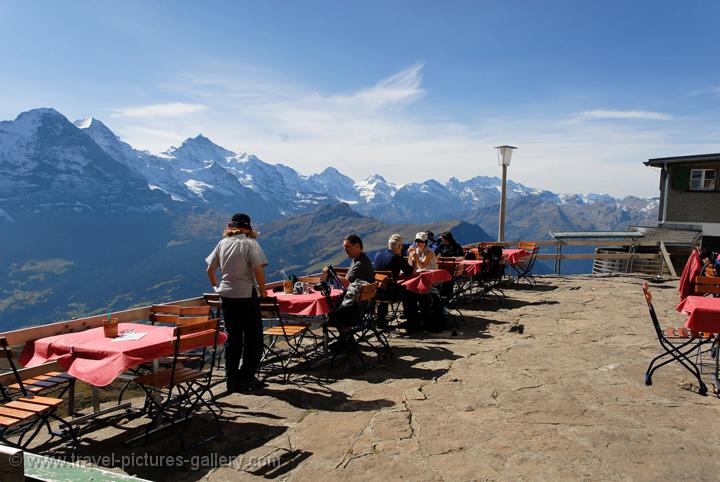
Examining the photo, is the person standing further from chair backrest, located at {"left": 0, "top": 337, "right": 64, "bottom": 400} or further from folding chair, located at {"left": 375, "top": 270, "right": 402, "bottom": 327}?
folding chair, located at {"left": 375, "top": 270, "right": 402, "bottom": 327}

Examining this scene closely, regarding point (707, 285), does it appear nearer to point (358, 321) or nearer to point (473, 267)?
point (358, 321)

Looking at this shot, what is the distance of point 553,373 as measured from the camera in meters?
5.80

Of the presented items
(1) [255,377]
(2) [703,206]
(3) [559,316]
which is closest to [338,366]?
(1) [255,377]

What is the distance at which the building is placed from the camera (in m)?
22.5

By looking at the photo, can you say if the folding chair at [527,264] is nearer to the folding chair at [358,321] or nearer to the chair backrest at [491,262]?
the chair backrest at [491,262]

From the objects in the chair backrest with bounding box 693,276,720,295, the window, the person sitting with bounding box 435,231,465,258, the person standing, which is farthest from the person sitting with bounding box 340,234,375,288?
the window

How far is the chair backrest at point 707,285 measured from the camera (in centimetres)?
585

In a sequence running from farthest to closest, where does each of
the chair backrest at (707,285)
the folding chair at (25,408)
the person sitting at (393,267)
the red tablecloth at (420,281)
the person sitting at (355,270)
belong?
the red tablecloth at (420,281)
the person sitting at (393,267)
the person sitting at (355,270)
the chair backrest at (707,285)
the folding chair at (25,408)

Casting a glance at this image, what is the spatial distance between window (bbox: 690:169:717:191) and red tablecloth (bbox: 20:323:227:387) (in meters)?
25.0

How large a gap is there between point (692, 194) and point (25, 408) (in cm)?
2663

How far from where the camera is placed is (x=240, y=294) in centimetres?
542

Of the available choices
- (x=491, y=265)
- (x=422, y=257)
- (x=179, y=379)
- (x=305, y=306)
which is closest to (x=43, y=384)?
(x=179, y=379)

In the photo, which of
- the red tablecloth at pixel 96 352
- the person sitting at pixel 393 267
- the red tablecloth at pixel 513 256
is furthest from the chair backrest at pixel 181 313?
the red tablecloth at pixel 513 256

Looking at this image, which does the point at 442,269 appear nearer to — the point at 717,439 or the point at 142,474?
the point at 717,439
